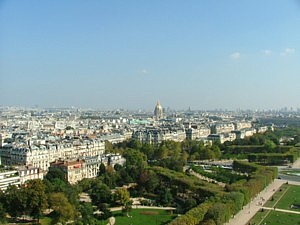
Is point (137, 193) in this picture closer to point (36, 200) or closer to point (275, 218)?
point (36, 200)

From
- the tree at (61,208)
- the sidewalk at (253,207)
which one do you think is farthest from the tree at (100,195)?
the sidewalk at (253,207)

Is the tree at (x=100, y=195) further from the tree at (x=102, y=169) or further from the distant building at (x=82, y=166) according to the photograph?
the tree at (x=102, y=169)

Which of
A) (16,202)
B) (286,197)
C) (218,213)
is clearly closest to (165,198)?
(218,213)

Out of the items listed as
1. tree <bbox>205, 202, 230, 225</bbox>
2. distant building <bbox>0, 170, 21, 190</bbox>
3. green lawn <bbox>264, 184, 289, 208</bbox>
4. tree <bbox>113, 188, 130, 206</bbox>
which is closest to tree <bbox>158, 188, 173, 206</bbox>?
tree <bbox>113, 188, 130, 206</bbox>

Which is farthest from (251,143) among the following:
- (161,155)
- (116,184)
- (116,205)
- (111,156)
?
(116,205)

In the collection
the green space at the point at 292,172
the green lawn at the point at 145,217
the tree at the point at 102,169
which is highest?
the tree at the point at 102,169

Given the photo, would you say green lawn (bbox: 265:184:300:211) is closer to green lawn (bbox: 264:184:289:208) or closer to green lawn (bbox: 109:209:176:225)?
green lawn (bbox: 264:184:289:208)
